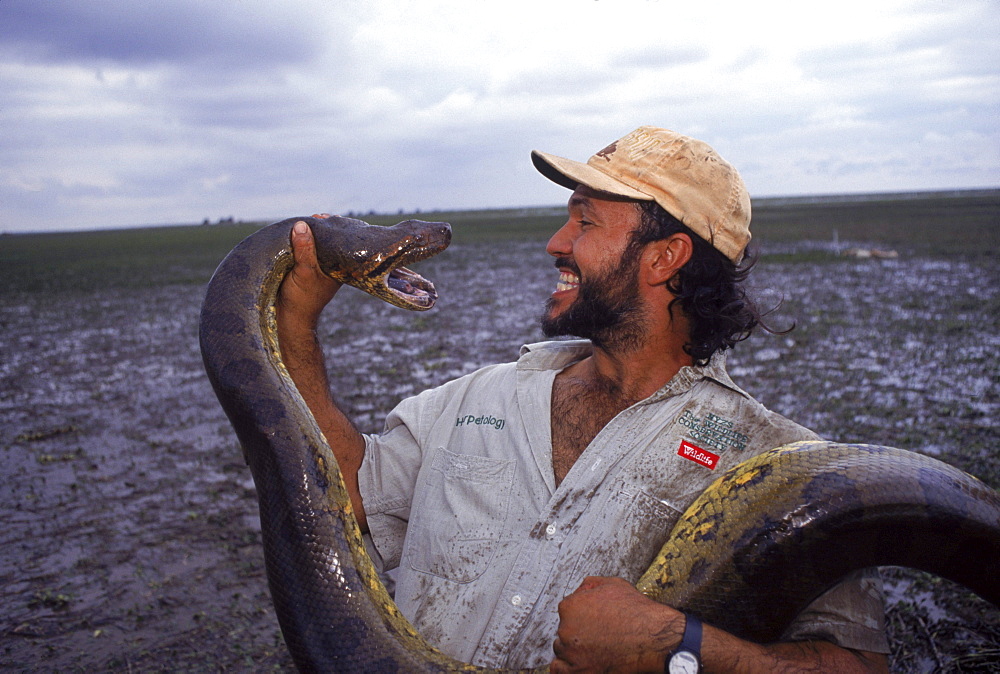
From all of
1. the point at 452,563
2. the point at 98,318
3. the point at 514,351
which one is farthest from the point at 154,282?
the point at 452,563

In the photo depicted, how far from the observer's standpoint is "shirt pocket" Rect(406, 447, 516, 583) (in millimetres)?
2406

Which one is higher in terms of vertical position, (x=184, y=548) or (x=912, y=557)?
(x=912, y=557)

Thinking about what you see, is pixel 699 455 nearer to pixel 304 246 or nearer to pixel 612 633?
pixel 612 633

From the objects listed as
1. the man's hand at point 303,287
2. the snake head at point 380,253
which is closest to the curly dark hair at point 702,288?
the snake head at point 380,253

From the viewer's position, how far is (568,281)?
293 cm

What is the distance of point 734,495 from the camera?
2.31m

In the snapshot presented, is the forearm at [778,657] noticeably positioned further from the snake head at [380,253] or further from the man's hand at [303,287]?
the man's hand at [303,287]

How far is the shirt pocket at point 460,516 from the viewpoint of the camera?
94.7 inches

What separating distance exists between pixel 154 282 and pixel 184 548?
25.1 m

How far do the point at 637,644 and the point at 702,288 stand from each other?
149cm

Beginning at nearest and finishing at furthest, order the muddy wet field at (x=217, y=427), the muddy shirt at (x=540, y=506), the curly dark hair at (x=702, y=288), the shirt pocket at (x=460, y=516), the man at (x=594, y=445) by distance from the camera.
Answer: the man at (x=594, y=445)
the muddy shirt at (x=540, y=506)
the shirt pocket at (x=460, y=516)
the curly dark hair at (x=702, y=288)
the muddy wet field at (x=217, y=427)

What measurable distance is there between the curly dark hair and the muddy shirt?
0.20 metres

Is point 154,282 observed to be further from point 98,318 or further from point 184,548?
point 184,548

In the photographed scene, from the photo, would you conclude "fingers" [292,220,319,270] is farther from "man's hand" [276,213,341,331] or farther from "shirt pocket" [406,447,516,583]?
"shirt pocket" [406,447,516,583]
